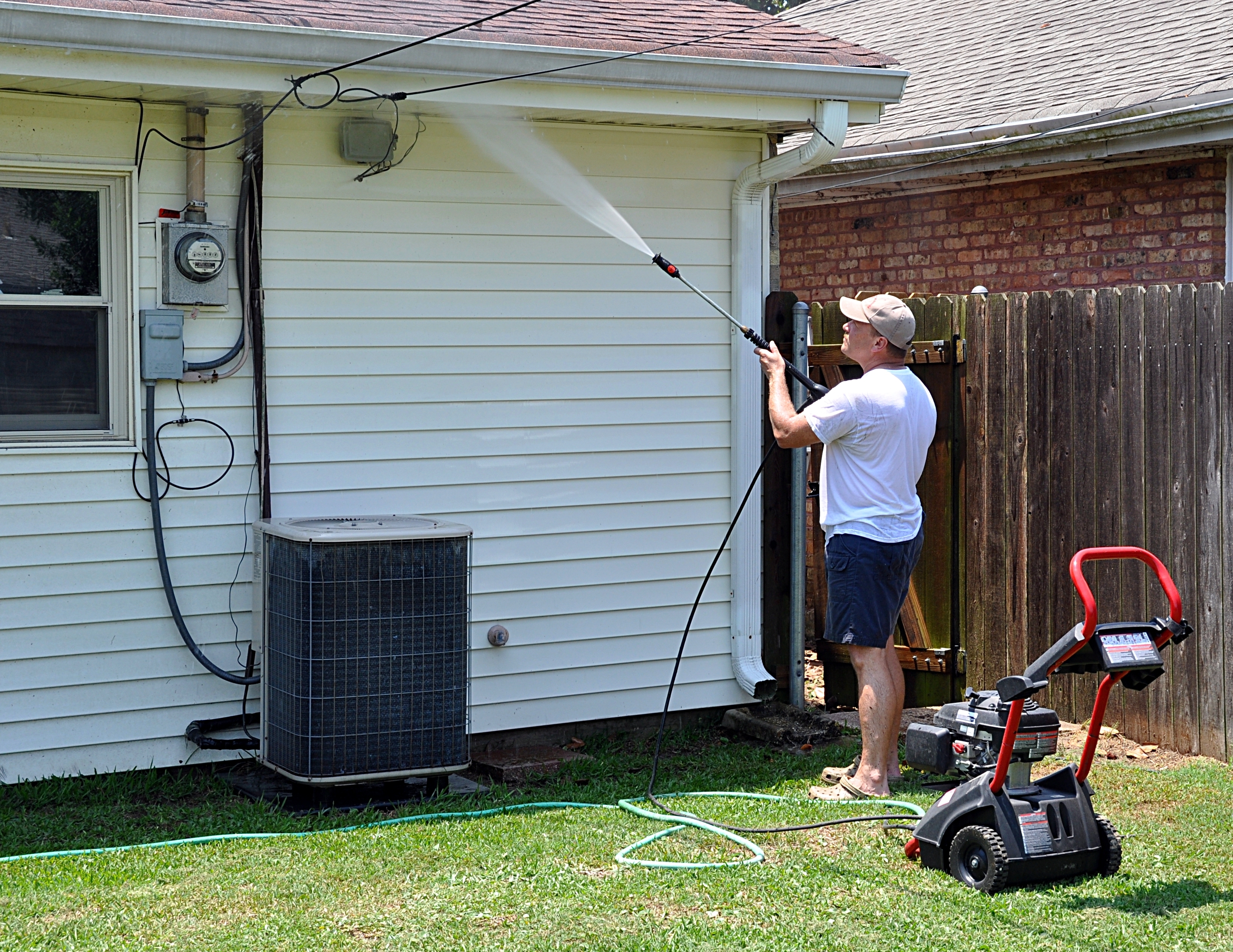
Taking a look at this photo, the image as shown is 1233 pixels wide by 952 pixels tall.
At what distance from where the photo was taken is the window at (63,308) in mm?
5758

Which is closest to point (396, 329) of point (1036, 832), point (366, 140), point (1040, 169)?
point (366, 140)

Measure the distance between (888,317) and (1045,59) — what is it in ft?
17.0

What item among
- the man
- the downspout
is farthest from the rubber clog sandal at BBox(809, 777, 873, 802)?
the downspout

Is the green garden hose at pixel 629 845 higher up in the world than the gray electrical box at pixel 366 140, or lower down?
lower down

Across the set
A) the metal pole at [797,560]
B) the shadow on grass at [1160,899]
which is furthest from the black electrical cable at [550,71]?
the shadow on grass at [1160,899]

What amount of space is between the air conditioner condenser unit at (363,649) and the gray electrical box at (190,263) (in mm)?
999

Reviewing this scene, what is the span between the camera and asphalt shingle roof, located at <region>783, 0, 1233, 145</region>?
848 cm

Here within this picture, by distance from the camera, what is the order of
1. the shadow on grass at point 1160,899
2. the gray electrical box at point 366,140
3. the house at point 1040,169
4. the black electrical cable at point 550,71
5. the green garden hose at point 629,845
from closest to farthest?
the shadow on grass at point 1160,899 < the green garden hose at point 629,845 < the black electrical cable at point 550,71 < the gray electrical box at point 366,140 < the house at point 1040,169

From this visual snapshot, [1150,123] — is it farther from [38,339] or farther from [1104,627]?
[38,339]

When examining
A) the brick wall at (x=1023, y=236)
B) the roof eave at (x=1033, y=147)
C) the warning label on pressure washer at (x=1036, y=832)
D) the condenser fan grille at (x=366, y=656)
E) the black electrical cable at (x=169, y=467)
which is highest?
the roof eave at (x=1033, y=147)

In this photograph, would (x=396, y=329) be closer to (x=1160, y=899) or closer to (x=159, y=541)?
(x=159, y=541)

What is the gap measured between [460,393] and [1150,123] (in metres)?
4.26

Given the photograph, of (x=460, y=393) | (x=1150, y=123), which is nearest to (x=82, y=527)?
(x=460, y=393)

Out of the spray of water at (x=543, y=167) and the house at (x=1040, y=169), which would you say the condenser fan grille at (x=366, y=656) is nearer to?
the spray of water at (x=543, y=167)
